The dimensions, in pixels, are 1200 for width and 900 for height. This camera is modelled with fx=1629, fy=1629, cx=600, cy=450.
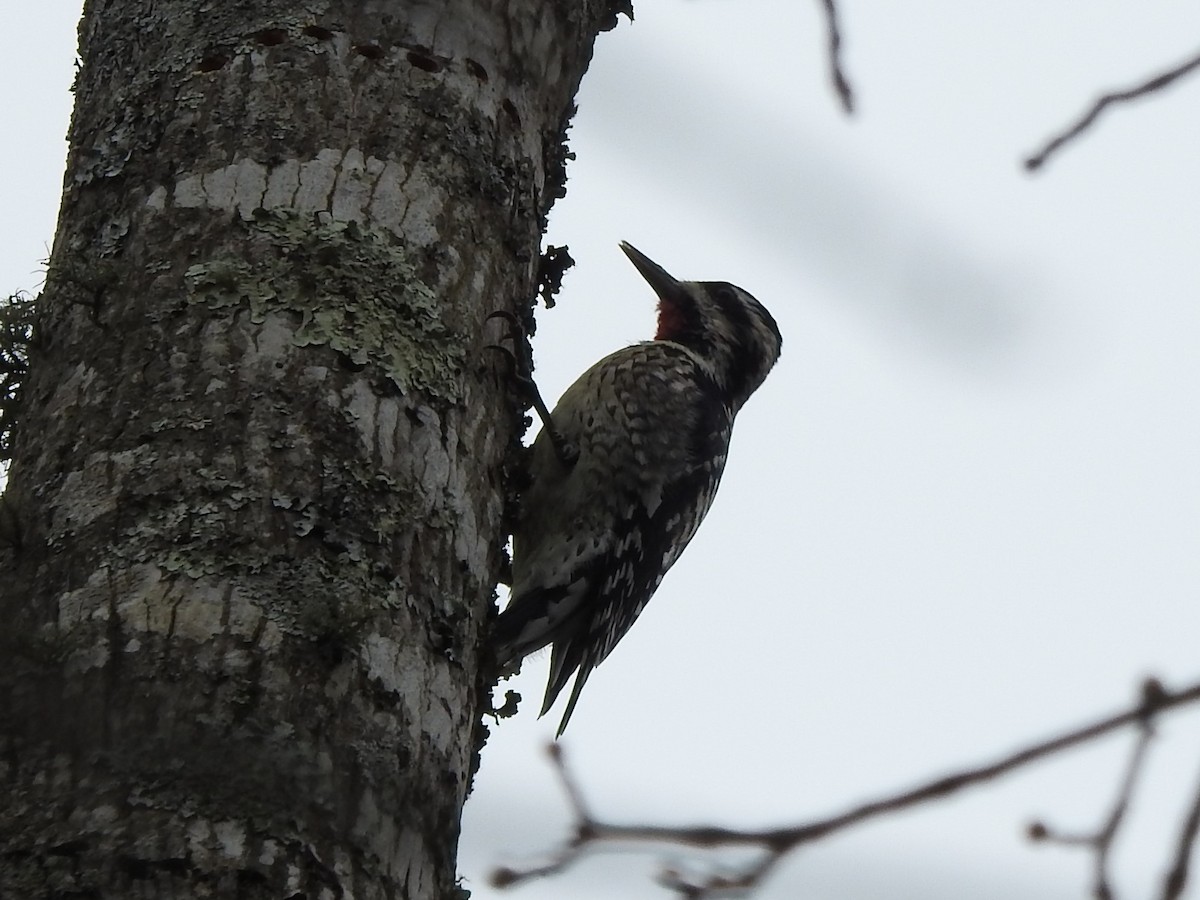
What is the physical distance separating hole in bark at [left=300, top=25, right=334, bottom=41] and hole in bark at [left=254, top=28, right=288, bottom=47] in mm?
36

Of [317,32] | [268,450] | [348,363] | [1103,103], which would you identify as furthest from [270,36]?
[1103,103]

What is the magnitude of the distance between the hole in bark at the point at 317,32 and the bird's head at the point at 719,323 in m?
2.44

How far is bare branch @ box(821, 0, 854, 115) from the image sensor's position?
2064 mm

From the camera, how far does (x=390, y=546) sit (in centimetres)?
241

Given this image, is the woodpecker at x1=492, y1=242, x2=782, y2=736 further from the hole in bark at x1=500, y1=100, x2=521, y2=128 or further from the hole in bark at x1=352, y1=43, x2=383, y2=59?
the hole in bark at x1=352, y1=43, x2=383, y2=59

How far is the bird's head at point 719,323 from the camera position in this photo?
528 cm

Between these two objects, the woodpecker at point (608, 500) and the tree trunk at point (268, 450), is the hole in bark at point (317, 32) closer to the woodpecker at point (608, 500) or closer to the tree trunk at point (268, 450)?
the tree trunk at point (268, 450)

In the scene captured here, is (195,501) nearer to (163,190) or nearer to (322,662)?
(322,662)

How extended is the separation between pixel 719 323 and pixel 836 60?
322 centimetres

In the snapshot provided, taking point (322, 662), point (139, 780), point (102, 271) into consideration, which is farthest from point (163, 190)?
point (139, 780)

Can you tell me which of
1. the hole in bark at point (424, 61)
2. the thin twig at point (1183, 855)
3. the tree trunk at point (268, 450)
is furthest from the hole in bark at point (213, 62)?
the thin twig at point (1183, 855)

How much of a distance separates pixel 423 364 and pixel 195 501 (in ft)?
1.73

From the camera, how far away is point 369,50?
2.93 metres

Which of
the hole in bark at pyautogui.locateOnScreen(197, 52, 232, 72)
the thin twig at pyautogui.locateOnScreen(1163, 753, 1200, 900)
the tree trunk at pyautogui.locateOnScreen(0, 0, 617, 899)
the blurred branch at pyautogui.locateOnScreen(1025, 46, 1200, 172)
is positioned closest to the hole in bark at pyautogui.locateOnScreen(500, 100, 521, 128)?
the tree trunk at pyautogui.locateOnScreen(0, 0, 617, 899)
